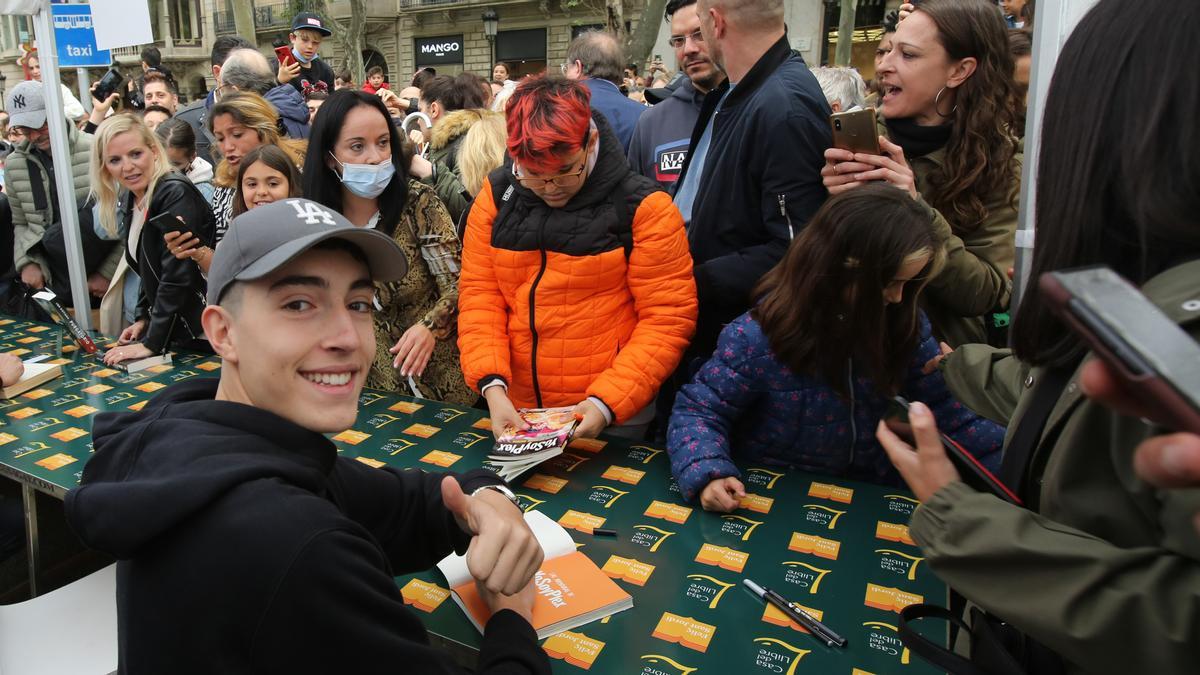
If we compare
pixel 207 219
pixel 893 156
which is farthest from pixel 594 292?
pixel 207 219

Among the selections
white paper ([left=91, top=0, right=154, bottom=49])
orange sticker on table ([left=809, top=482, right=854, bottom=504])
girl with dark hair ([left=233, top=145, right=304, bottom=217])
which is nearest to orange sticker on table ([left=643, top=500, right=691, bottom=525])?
orange sticker on table ([left=809, top=482, right=854, bottom=504])

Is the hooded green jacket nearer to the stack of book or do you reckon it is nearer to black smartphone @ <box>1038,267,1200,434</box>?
black smartphone @ <box>1038,267,1200,434</box>

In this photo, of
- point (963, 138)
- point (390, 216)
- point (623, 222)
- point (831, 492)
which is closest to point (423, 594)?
point (831, 492)

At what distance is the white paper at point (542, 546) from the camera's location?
5.38ft

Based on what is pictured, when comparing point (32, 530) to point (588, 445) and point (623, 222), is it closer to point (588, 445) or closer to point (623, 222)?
point (588, 445)

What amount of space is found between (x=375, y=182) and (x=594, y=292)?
A: 116cm

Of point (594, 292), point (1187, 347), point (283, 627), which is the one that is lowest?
point (283, 627)

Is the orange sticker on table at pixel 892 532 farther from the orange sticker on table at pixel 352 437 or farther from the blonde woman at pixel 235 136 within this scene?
the blonde woman at pixel 235 136

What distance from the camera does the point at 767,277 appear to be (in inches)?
87.2

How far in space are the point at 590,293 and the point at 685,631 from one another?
49.2 inches

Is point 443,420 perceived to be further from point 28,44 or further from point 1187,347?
point 28,44

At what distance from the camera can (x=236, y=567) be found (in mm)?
1041

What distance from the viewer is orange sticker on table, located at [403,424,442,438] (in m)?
2.44

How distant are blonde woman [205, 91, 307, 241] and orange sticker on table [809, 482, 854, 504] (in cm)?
315
